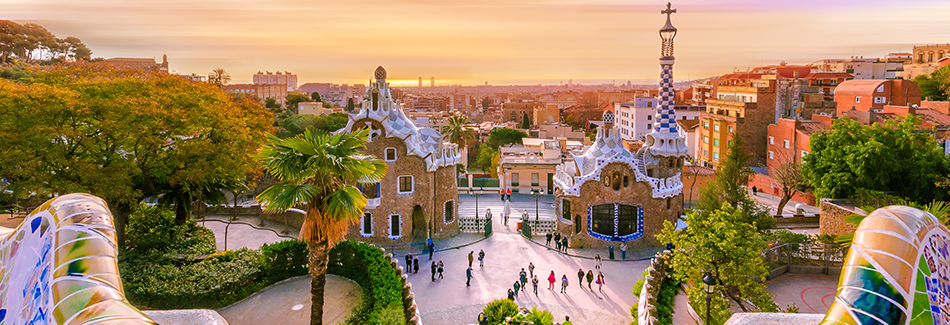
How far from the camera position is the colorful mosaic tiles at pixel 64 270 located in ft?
21.0

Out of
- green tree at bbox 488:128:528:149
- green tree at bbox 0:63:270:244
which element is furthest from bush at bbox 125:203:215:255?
green tree at bbox 488:128:528:149

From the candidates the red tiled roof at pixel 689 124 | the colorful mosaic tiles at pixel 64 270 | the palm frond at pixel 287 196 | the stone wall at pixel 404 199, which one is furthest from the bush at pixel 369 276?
the red tiled roof at pixel 689 124

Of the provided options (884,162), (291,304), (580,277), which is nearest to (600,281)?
(580,277)

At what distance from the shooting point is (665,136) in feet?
109

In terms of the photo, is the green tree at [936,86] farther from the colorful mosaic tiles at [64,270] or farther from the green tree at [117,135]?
the colorful mosaic tiles at [64,270]

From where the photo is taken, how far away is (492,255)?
3259 cm

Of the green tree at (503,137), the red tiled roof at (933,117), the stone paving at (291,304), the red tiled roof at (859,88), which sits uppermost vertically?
the red tiled roof at (859,88)

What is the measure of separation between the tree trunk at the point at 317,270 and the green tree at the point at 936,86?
6994 centimetres

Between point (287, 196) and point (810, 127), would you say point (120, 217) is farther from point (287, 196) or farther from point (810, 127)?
point (810, 127)

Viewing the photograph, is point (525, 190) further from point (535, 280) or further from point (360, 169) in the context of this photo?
point (360, 169)

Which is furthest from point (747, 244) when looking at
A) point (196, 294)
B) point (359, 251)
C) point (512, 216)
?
point (512, 216)

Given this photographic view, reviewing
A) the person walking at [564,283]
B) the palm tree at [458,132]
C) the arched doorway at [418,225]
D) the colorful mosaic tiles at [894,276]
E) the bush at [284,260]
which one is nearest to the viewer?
the colorful mosaic tiles at [894,276]

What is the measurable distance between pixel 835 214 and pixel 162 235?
110ft

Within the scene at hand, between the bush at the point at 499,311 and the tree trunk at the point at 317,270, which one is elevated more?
the tree trunk at the point at 317,270
